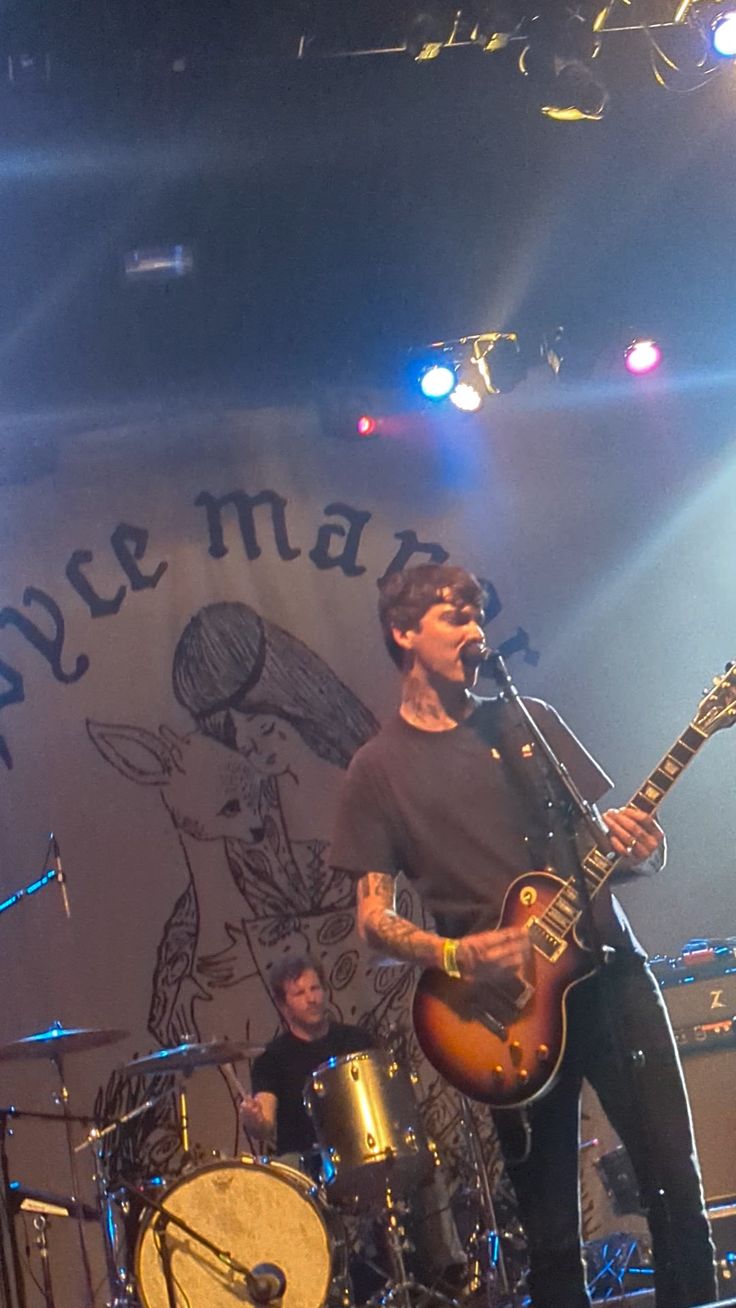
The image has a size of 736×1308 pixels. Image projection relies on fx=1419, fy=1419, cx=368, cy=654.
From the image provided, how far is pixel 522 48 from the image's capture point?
4.39 m

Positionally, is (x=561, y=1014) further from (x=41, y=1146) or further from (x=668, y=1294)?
(x=41, y=1146)

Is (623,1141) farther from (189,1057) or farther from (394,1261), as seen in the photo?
(189,1057)

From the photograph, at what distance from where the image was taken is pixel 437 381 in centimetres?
593

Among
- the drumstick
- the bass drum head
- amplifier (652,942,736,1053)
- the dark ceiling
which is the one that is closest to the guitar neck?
amplifier (652,942,736,1053)

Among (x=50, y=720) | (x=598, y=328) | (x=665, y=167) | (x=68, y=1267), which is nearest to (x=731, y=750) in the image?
(x=598, y=328)

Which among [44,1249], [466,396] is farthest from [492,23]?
[44,1249]

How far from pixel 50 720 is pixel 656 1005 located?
291 cm

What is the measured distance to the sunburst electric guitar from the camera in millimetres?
3604

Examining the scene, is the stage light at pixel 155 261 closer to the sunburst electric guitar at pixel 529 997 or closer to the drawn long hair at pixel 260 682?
the drawn long hair at pixel 260 682

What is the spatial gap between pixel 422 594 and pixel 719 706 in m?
1.12

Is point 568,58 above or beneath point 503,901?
above

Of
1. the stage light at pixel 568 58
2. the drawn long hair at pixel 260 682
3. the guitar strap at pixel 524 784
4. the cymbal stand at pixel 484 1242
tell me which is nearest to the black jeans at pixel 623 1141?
the guitar strap at pixel 524 784

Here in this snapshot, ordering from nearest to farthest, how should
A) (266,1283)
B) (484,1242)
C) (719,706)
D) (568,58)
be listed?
(719,706)
(266,1283)
(568,58)
(484,1242)

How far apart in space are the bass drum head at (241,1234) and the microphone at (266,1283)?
0.02 meters
